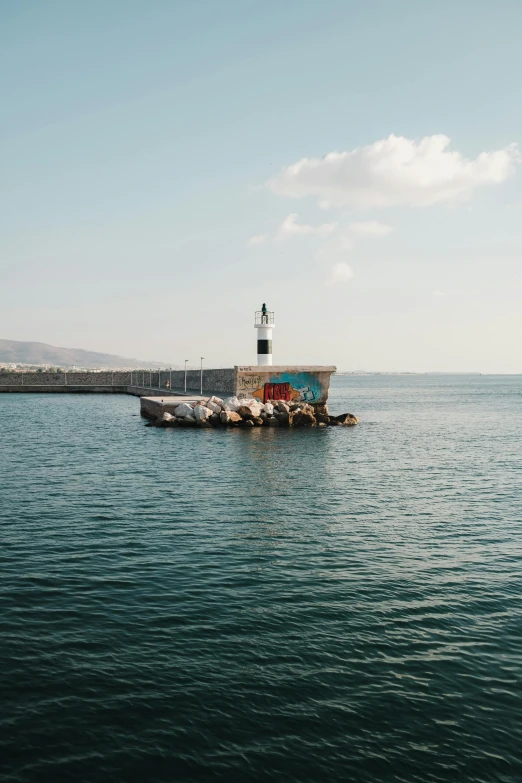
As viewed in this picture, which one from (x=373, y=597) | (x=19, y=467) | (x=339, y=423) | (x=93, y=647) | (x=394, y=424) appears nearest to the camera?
(x=93, y=647)

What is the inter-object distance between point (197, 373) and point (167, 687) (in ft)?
239

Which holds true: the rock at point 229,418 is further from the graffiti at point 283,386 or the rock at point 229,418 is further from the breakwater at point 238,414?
the graffiti at point 283,386

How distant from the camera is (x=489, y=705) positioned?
340 inches

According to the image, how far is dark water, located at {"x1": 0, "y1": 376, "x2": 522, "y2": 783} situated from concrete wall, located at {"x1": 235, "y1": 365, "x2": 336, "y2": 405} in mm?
27594

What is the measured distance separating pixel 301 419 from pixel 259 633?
38467mm

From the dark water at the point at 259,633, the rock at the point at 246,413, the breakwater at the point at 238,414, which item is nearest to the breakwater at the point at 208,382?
the breakwater at the point at 238,414

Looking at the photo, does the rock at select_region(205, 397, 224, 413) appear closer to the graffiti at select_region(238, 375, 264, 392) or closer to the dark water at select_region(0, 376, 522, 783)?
the graffiti at select_region(238, 375, 264, 392)

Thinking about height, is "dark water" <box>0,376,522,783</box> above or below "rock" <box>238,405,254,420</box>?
below

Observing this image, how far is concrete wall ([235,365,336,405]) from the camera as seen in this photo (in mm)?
51438

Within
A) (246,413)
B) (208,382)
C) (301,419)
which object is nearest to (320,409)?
(301,419)

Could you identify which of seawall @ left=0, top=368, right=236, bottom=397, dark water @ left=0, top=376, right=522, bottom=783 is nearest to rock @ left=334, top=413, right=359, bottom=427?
dark water @ left=0, top=376, right=522, bottom=783

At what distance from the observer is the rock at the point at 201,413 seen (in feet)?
150

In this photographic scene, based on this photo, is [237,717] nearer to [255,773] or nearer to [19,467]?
[255,773]

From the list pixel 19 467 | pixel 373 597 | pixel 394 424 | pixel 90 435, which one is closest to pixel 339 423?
pixel 394 424
